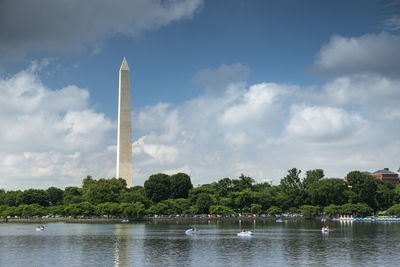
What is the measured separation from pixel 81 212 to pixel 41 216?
17.6m

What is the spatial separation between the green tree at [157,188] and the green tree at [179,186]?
A: 202 centimetres

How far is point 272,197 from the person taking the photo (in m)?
152

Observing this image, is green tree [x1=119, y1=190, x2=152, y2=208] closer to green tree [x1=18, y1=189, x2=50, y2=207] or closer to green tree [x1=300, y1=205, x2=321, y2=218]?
green tree [x1=18, y1=189, x2=50, y2=207]

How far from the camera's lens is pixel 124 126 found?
158500 mm

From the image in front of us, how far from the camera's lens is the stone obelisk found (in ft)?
511

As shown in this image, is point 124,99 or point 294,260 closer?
point 294,260

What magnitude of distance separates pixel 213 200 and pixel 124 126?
3612 cm

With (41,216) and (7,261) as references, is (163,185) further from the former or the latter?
(7,261)

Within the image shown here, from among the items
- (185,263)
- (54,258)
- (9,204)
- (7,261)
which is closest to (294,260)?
(185,263)

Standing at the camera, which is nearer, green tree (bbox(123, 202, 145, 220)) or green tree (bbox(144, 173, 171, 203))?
green tree (bbox(123, 202, 145, 220))

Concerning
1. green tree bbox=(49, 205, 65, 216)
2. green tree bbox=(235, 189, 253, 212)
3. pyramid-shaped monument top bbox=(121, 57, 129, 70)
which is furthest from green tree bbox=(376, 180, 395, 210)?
green tree bbox=(49, 205, 65, 216)

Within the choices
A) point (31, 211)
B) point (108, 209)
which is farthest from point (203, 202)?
point (31, 211)

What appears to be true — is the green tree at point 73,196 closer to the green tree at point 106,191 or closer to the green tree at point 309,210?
the green tree at point 106,191

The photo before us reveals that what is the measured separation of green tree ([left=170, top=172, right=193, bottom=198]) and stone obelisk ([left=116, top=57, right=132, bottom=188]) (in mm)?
14204
